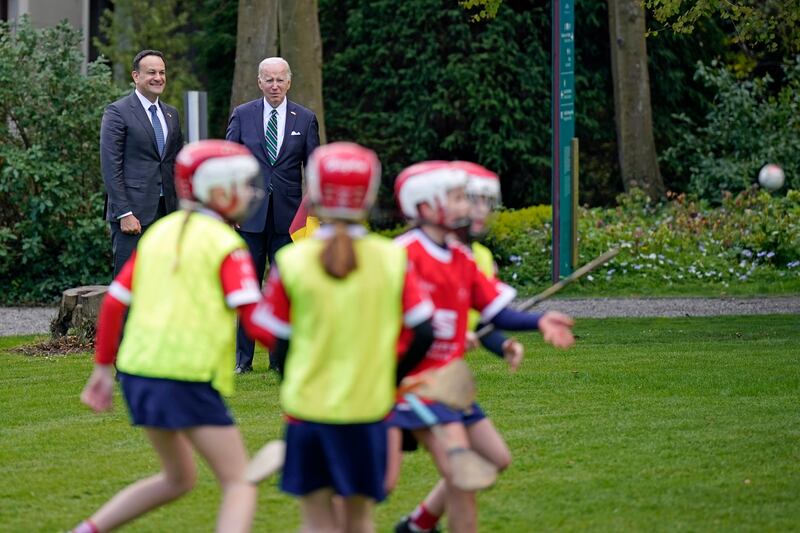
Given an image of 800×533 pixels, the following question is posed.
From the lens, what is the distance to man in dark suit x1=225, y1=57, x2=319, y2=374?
10.0m

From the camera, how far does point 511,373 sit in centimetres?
1022

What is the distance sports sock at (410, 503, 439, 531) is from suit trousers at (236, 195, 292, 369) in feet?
14.7

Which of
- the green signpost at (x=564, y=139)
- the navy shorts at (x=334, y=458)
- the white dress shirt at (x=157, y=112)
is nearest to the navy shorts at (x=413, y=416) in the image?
the navy shorts at (x=334, y=458)

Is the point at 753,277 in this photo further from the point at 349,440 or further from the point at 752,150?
the point at 349,440

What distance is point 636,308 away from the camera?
1520 cm

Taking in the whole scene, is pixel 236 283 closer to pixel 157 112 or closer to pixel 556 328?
pixel 556 328

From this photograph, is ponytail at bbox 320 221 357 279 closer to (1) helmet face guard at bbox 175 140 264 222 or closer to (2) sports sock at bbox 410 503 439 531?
(1) helmet face guard at bbox 175 140 264 222

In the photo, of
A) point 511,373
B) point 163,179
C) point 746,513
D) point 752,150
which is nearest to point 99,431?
point 163,179

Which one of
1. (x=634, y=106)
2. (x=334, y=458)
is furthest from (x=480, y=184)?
(x=634, y=106)

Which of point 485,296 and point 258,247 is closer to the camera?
point 485,296

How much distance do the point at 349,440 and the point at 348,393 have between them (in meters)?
0.15

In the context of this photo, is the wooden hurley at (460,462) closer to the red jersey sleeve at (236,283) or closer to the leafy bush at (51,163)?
the red jersey sleeve at (236,283)

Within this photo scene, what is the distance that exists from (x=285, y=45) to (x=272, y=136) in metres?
9.05

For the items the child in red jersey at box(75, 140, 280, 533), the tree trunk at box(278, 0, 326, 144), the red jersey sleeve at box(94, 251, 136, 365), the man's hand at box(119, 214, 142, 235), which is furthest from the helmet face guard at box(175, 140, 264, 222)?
the tree trunk at box(278, 0, 326, 144)
